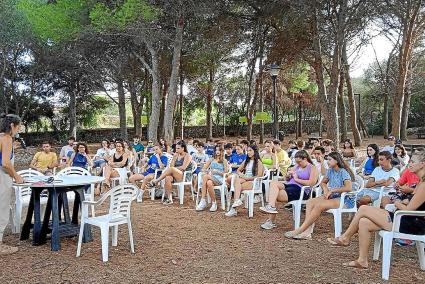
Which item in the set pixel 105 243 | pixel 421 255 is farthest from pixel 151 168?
pixel 421 255

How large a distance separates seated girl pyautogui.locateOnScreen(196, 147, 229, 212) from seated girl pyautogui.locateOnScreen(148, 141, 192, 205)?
494 mm

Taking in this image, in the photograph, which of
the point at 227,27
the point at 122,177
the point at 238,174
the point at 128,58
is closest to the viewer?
the point at 238,174

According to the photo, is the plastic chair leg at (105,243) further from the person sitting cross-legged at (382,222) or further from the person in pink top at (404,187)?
the person in pink top at (404,187)

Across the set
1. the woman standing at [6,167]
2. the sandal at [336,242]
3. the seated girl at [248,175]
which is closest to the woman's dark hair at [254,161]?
the seated girl at [248,175]

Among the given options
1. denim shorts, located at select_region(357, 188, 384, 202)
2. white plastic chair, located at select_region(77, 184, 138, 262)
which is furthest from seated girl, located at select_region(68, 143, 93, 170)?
denim shorts, located at select_region(357, 188, 384, 202)

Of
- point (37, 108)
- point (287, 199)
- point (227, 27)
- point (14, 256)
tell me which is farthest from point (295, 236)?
point (37, 108)

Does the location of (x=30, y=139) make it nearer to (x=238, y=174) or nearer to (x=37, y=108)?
(x=37, y=108)

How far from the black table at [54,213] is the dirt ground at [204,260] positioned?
5.1 inches

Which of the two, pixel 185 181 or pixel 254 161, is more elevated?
pixel 254 161

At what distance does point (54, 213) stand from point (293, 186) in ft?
9.89

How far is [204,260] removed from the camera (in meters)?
4.42

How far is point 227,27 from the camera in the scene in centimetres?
1545

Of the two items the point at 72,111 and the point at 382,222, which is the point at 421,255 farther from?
the point at 72,111

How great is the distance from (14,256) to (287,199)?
3.35m
